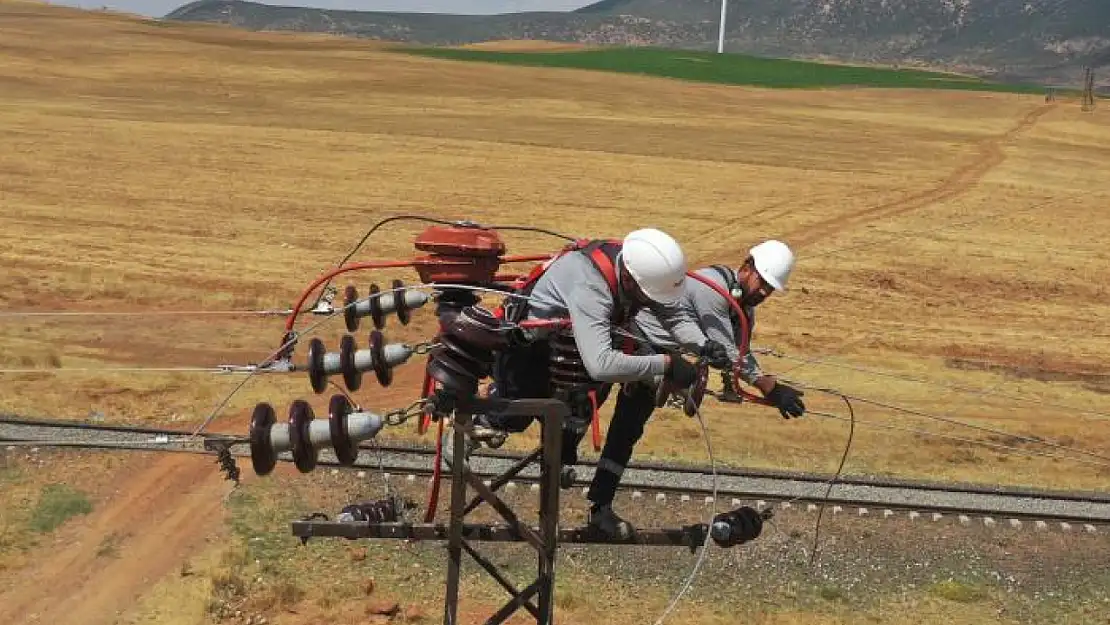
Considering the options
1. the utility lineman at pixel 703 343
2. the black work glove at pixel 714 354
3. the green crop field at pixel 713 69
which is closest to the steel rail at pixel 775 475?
the utility lineman at pixel 703 343

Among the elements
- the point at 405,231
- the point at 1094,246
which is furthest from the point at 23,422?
the point at 1094,246

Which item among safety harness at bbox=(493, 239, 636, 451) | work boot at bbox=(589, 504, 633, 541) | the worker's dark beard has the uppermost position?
safety harness at bbox=(493, 239, 636, 451)

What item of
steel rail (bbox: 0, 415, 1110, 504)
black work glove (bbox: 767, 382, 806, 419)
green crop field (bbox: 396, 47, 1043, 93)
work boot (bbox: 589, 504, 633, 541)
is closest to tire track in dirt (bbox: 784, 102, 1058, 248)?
steel rail (bbox: 0, 415, 1110, 504)

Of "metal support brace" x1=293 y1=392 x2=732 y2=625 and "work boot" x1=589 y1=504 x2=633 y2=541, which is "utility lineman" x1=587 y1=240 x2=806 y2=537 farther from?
"metal support brace" x1=293 y1=392 x2=732 y2=625

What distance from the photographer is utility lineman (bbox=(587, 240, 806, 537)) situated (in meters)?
7.04

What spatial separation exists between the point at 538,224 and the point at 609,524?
2181cm

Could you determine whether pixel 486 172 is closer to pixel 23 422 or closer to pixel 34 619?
pixel 23 422

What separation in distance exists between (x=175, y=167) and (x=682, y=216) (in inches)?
652

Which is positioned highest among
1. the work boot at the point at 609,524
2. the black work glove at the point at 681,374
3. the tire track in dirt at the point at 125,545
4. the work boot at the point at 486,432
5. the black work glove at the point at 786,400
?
the black work glove at the point at 681,374

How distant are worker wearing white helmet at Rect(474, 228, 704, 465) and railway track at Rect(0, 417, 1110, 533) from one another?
5331mm

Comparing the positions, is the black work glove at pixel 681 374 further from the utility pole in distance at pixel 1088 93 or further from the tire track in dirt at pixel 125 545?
the utility pole in distance at pixel 1088 93

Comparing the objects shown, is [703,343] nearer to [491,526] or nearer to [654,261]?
[654,261]

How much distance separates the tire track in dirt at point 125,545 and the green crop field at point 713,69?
75.4m

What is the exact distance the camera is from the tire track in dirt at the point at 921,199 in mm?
29889
